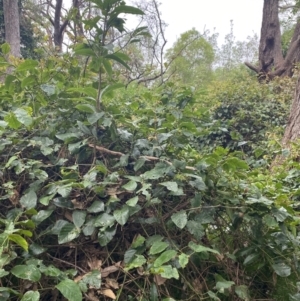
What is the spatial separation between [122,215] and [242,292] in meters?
0.36

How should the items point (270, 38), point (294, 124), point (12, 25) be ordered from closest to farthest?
1. point (294, 124)
2. point (12, 25)
3. point (270, 38)

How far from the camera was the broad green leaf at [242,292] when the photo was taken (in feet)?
2.55

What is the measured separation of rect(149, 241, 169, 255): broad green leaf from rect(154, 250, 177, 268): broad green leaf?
0.06ft

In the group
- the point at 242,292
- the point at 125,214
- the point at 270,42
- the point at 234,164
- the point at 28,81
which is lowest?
the point at 242,292

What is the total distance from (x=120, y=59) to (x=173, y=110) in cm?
29

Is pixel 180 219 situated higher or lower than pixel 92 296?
higher

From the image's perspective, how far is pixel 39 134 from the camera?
3.42 ft

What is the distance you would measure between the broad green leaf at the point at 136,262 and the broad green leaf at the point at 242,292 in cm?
26

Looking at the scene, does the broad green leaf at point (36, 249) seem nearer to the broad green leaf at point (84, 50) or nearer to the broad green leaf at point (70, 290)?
the broad green leaf at point (70, 290)

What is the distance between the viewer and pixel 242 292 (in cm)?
79

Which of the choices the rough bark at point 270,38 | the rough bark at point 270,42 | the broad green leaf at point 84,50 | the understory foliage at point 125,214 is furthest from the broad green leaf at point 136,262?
the rough bark at point 270,38

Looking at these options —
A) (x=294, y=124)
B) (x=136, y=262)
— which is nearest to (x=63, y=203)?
(x=136, y=262)

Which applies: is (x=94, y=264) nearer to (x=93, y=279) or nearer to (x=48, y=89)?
(x=93, y=279)

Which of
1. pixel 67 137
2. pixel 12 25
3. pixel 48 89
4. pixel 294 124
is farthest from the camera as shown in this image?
pixel 12 25
